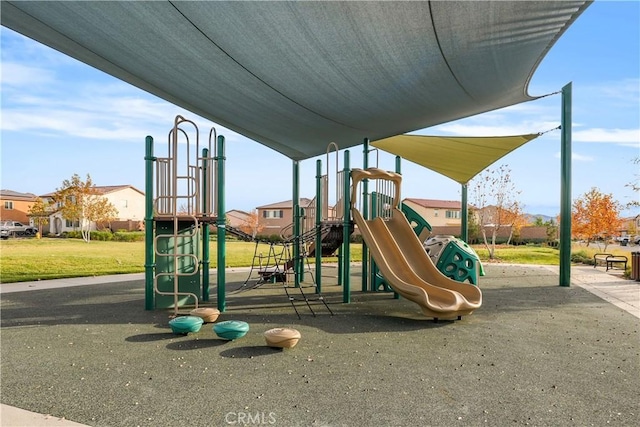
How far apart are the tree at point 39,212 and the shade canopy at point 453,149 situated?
94.9ft

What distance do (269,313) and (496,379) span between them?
357 centimetres

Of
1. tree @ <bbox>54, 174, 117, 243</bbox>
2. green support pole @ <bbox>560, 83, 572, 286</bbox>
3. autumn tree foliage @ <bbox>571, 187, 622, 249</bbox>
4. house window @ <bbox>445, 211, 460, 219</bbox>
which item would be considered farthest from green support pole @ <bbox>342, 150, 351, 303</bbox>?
house window @ <bbox>445, 211, 460, 219</bbox>

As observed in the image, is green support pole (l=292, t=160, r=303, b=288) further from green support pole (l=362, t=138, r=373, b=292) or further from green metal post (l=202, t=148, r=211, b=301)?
green metal post (l=202, t=148, r=211, b=301)

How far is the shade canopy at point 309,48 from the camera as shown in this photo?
4133 mm

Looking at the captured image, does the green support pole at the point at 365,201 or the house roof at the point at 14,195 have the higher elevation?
the house roof at the point at 14,195

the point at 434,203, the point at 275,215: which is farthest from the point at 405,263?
the point at 434,203

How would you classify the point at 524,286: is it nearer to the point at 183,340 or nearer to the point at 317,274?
the point at 317,274

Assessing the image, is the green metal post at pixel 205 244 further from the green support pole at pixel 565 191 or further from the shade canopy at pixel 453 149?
the green support pole at pixel 565 191

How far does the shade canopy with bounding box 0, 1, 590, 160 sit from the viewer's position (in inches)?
163

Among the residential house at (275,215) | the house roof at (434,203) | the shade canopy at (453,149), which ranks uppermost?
the shade canopy at (453,149)

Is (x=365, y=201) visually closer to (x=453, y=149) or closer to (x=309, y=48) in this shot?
(x=453, y=149)

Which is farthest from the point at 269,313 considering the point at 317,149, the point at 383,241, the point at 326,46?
the point at 317,149

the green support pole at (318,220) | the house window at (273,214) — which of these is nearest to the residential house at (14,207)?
the house window at (273,214)

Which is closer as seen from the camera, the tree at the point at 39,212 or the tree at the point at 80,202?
the tree at the point at 80,202
